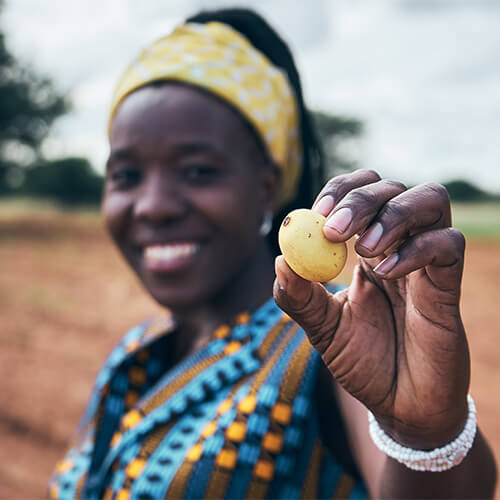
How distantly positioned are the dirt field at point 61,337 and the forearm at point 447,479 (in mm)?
2939

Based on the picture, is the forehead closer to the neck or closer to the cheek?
the cheek

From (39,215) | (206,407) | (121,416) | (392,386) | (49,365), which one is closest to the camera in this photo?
(392,386)

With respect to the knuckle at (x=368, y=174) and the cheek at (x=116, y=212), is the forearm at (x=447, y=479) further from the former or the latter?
the cheek at (x=116, y=212)

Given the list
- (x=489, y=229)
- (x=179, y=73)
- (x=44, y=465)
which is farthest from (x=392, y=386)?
(x=489, y=229)

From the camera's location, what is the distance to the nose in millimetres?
1795

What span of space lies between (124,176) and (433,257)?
50.9 inches

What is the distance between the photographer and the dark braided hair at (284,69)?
7.48 ft

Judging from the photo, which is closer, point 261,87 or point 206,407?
point 206,407

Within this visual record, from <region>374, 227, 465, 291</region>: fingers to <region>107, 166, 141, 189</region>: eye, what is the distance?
1.18 meters

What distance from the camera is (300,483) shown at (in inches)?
58.8

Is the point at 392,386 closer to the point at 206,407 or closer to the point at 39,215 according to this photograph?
the point at 206,407

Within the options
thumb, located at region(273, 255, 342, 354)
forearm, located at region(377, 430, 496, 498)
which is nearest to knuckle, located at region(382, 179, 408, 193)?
thumb, located at region(273, 255, 342, 354)

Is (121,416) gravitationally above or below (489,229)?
above

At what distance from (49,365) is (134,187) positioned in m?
4.54
